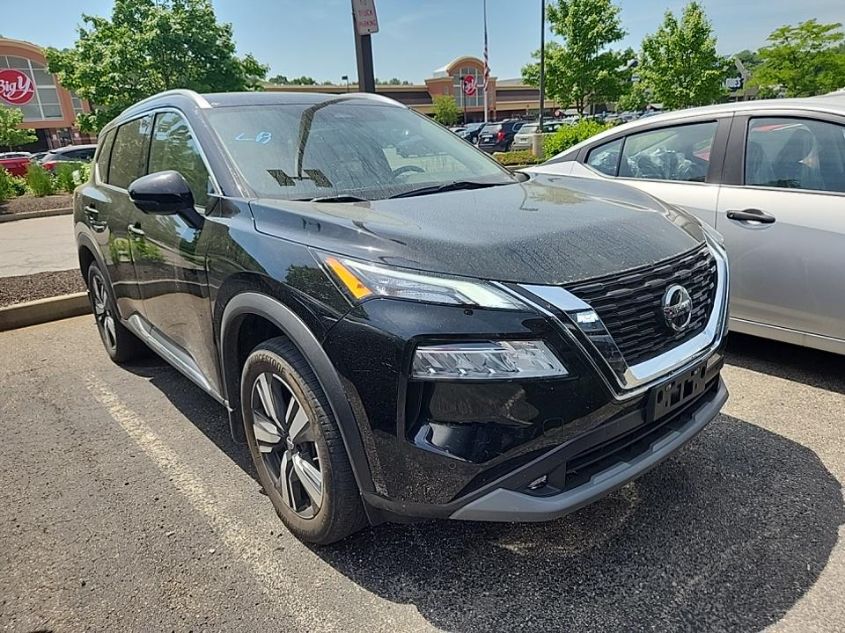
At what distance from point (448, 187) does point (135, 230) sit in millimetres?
1822

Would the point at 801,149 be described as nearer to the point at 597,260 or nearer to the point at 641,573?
the point at 597,260

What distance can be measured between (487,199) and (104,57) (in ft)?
87.6

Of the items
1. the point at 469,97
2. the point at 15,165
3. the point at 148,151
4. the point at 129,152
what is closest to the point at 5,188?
the point at 15,165

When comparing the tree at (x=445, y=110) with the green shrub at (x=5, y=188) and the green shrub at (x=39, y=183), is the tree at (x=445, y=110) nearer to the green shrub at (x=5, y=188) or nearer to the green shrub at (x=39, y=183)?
the green shrub at (x=39, y=183)

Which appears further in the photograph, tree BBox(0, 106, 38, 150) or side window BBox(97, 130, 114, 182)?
tree BBox(0, 106, 38, 150)

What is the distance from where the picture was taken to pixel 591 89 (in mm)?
29422

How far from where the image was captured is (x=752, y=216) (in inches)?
145

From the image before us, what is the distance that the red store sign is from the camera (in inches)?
1759

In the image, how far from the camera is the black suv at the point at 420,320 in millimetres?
1827

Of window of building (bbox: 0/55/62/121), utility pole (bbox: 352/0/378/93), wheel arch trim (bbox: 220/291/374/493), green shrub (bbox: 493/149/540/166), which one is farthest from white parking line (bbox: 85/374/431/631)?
window of building (bbox: 0/55/62/121)

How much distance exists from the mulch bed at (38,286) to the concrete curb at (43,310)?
215 mm

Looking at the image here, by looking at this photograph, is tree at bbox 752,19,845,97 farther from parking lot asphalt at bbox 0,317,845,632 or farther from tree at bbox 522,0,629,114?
parking lot asphalt at bbox 0,317,845,632

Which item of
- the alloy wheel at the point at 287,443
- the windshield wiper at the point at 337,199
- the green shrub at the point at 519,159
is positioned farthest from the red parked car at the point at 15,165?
the alloy wheel at the point at 287,443

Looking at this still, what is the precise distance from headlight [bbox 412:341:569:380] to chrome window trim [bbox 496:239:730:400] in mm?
123
